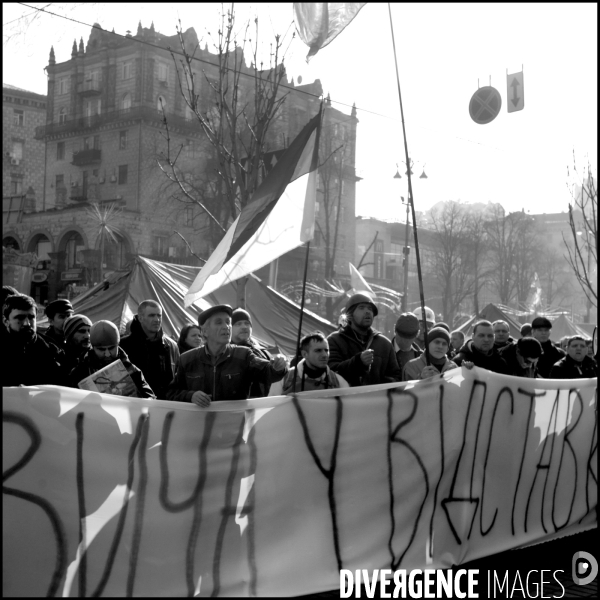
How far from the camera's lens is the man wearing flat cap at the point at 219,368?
5004 millimetres

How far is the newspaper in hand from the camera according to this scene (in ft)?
15.3

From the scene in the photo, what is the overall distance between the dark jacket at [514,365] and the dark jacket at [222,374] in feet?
9.37

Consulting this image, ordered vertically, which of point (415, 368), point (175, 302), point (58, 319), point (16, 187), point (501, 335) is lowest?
point (415, 368)

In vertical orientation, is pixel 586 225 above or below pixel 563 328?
above

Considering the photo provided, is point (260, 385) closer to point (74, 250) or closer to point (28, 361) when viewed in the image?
point (28, 361)

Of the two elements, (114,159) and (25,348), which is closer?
(25,348)

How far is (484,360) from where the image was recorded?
6.92 metres

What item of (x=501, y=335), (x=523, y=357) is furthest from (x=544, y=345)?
(x=523, y=357)

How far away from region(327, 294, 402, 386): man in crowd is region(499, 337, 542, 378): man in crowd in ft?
4.63

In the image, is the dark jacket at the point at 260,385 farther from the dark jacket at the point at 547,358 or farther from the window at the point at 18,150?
the window at the point at 18,150

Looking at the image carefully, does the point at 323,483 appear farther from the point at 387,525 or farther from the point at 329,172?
the point at 329,172

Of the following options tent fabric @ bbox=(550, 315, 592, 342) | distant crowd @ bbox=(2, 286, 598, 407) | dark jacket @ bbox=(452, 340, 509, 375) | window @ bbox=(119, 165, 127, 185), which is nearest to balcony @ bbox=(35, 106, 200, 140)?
window @ bbox=(119, 165, 127, 185)

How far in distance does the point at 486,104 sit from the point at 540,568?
1192 centimetres

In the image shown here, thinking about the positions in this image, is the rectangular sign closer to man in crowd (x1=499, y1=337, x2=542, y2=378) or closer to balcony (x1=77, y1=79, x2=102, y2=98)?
man in crowd (x1=499, y1=337, x2=542, y2=378)
